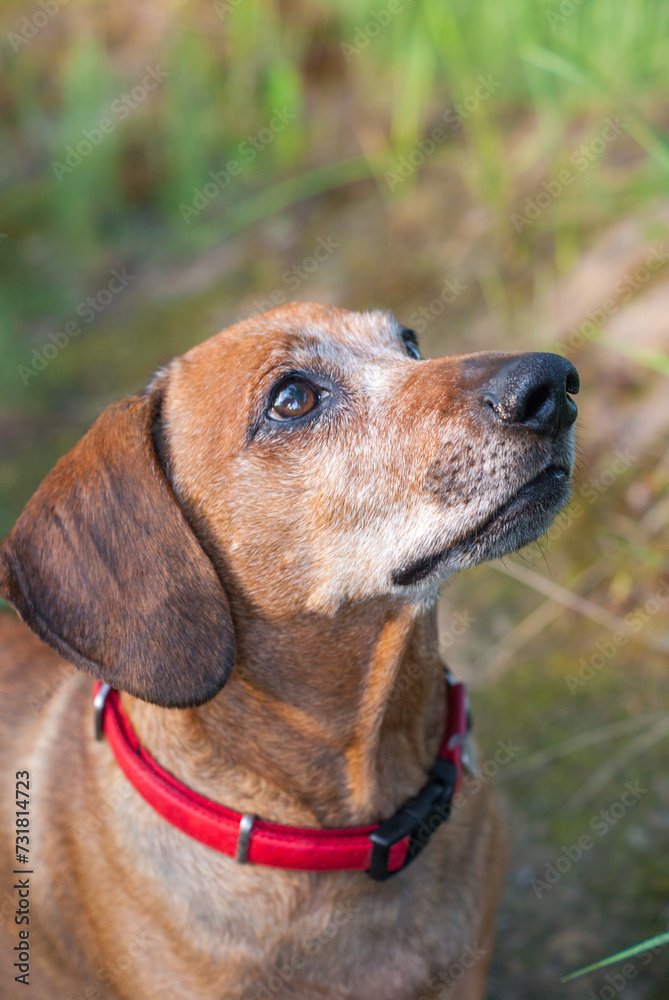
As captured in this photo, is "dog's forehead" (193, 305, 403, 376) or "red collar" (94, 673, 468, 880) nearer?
"red collar" (94, 673, 468, 880)

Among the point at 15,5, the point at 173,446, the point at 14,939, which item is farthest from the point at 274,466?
the point at 15,5

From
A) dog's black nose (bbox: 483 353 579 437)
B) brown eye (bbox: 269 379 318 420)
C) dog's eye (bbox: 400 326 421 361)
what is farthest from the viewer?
dog's eye (bbox: 400 326 421 361)

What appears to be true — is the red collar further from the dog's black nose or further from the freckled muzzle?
the dog's black nose

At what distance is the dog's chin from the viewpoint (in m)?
1.83

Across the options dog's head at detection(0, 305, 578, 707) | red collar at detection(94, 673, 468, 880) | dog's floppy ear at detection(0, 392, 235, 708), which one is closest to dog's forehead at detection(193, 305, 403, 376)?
dog's head at detection(0, 305, 578, 707)

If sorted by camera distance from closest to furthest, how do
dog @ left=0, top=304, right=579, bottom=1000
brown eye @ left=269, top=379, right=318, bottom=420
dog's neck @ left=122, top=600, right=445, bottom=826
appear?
dog @ left=0, top=304, right=579, bottom=1000 → dog's neck @ left=122, top=600, right=445, bottom=826 → brown eye @ left=269, top=379, right=318, bottom=420

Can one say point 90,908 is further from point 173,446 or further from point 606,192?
point 606,192

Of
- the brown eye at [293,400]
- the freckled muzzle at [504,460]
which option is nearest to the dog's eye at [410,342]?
the brown eye at [293,400]

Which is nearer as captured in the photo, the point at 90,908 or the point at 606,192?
the point at 90,908

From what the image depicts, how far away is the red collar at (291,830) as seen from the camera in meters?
1.88

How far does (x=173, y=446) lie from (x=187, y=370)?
23 centimetres

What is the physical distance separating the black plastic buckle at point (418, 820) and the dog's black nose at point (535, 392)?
90 centimetres

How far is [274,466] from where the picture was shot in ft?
6.55

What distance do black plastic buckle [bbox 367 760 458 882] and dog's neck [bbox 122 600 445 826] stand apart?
0.10m
